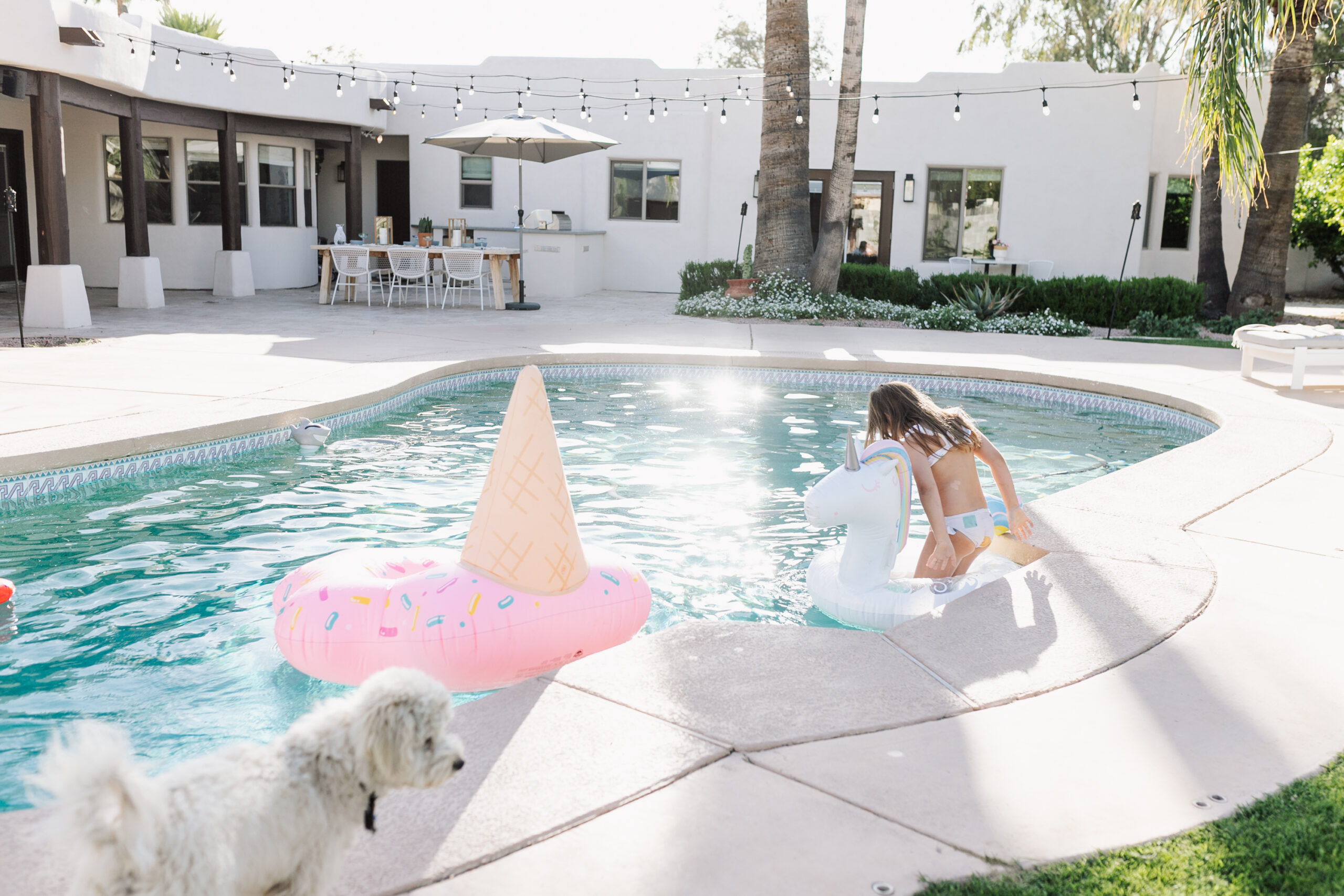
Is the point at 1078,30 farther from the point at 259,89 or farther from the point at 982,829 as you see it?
→ the point at 982,829

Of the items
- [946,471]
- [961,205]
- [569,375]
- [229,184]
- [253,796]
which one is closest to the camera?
[253,796]

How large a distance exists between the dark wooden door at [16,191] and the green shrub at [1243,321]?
17565 mm

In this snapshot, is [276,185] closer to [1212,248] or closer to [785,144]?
[785,144]

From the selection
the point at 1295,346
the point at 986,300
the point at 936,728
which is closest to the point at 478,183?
the point at 986,300

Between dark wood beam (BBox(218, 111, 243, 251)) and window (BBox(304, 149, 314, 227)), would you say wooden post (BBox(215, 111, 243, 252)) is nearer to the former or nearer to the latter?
dark wood beam (BBox(218, 111, 243, 251))

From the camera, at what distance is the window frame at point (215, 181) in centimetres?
1633

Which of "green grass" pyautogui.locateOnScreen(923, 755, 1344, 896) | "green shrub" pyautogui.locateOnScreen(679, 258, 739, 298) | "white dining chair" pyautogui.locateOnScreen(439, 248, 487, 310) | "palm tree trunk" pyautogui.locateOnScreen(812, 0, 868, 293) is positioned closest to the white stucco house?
"white dining chair" pyautogui.locateOnScreen(439, 248, 487, 310)

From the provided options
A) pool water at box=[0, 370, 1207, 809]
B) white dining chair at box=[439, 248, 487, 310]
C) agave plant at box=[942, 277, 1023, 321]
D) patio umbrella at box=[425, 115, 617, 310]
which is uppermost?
patio umbrella at box=[425, 115, 617, 310]

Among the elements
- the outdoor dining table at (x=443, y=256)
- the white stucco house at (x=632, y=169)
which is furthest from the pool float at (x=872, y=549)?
the white stucco house at (x=632, y=169)

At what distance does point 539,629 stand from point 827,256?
11732mm

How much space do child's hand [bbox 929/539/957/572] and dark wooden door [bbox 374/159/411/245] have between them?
62.4 feet

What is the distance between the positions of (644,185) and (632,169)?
372 mm

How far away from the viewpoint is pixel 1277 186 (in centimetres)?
1395

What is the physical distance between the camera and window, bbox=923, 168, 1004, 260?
60.2 feet
